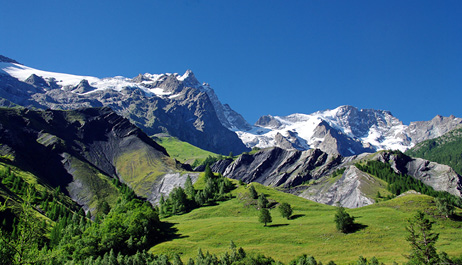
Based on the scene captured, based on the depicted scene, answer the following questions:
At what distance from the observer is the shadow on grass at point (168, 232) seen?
101438mm

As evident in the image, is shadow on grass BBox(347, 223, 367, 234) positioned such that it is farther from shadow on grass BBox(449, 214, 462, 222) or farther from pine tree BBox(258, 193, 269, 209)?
pine tree BBox(258, 193, 269, 209)

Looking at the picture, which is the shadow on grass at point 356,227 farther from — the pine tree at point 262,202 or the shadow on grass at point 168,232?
the shadow on grass at point 168,232

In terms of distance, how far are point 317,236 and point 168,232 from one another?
171 ft

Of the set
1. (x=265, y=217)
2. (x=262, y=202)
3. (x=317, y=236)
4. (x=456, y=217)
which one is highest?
(x=262, y=202)

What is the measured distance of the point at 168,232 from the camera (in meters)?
110

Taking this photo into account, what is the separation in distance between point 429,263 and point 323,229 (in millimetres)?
42463

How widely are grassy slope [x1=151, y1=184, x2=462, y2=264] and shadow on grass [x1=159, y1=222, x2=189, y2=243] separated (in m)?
2.12

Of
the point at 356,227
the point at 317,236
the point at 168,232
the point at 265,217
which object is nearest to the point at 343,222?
the point at 356,227

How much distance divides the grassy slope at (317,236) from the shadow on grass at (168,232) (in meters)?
2.12

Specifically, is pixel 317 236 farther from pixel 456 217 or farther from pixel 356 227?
pixel 456 217

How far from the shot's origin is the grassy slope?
248 feet

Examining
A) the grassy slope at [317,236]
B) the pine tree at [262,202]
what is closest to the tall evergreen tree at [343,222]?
the grassy slope at [317,236]

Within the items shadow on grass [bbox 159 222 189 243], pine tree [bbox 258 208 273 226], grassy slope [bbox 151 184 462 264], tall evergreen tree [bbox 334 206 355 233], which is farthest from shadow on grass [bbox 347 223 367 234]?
shadow on grass [bbox 159 222 189 243]

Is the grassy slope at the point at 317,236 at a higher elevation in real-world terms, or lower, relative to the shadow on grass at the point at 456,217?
lower
